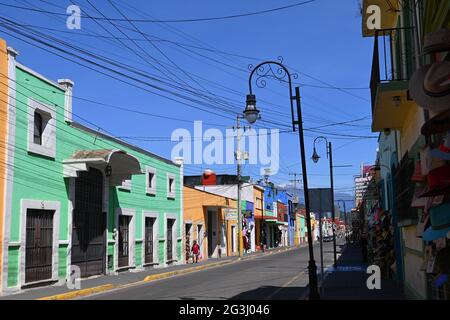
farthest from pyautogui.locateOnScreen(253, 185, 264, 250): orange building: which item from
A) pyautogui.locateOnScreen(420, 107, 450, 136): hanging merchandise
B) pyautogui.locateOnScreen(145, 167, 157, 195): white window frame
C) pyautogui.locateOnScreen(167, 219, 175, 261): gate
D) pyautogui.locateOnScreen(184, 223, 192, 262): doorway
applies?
pyautogui.locateOnScreen(420, 107, 450, 136): hanging merchandise

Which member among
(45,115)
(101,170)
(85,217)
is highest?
(45,115)

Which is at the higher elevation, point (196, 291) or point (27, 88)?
point (27, 88)

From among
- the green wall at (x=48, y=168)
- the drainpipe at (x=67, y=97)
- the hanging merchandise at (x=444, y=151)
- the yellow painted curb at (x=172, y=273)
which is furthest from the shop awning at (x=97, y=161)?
the hanging merchandise at (x=444, y=151)

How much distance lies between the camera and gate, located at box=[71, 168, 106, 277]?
69.6 feet

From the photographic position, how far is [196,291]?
16594mm

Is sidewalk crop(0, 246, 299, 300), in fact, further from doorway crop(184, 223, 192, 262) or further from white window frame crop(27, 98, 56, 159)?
doorway crop(184, 223, 192, 262)

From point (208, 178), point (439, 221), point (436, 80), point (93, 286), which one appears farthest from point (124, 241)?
point (208, 178)

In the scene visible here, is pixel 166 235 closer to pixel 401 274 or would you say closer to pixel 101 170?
pixel 101 170

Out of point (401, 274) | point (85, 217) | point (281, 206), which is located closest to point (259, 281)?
point (401, 274)

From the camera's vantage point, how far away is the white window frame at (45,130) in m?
18.1

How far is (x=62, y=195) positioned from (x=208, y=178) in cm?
3601

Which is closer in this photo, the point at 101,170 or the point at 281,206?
the point at 101,170
